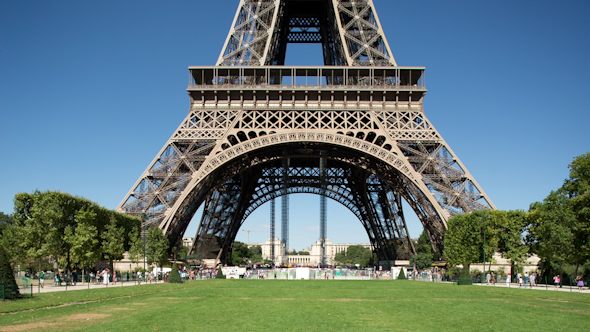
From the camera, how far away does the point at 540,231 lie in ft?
131

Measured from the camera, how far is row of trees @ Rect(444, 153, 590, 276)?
36.8m

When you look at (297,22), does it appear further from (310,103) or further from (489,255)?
(489,255)

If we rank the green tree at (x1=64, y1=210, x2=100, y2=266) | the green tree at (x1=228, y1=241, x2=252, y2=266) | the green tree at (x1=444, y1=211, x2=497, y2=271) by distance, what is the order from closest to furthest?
the green tree at (x1=64, y1=210, x2=100, y2=266)
the green tree at (x1=444, y1=211, x2=497, y2=271)
the green tree at (x1=228, y1=241, x2=252, y2=266)

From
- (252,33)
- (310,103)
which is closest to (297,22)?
(252,33)

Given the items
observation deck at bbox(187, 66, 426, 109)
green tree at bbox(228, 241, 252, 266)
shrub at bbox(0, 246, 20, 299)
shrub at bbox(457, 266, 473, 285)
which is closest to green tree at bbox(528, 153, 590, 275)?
shrub at bbox(457, 266, 473, 285)

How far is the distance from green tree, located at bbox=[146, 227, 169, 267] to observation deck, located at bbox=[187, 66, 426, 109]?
12.0m

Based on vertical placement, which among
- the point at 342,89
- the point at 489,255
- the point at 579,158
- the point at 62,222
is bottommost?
the point at 489,255

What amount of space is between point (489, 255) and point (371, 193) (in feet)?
64.9

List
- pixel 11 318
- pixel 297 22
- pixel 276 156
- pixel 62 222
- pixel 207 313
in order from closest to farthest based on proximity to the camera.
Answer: pixel 11 318
pixel 207 313
pixel 62 222
pixel 276 156
pixel 297 22

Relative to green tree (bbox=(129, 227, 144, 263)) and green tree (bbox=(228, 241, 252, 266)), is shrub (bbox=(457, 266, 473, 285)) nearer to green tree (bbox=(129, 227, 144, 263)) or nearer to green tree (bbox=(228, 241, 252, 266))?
green tree (bbox=(129, 227, 144, 263))

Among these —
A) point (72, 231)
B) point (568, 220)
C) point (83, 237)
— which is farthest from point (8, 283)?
point (568, 220)

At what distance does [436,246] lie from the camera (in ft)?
153

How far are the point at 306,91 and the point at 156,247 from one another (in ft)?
61.6

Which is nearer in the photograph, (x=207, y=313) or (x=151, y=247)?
(x=207, y=313)
